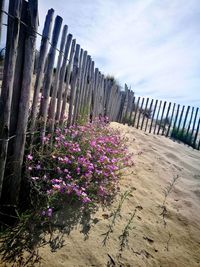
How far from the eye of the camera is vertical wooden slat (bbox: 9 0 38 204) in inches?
84.5

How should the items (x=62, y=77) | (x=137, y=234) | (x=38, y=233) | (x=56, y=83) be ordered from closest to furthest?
(x=38, y=233) → (x=137, y=234) → (x=56, y=83) → (x=62, y=77)

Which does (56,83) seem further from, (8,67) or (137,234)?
(137,234)

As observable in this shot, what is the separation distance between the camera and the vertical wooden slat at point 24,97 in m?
2.15

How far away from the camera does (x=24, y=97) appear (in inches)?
87.4

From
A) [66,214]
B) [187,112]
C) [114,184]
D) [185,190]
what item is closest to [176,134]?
[187,112]

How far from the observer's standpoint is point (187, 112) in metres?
12.5

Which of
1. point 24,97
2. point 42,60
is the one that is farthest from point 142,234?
point 42,60

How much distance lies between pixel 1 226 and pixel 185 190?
3.11 metres

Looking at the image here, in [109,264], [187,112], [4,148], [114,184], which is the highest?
[187,112]

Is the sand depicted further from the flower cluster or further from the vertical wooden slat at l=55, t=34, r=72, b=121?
the vertical wooden slat at l=55, t=34, r=72, b=121

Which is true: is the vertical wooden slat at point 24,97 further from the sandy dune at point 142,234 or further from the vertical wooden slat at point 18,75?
the sandy dune at point 142,234

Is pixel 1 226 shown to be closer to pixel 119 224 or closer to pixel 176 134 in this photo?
pixel 119 224

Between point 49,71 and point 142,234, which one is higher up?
point 49,71

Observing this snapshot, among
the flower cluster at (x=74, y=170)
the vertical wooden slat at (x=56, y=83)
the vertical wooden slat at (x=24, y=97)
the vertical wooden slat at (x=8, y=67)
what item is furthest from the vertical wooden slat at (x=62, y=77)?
the vertical wooden slat at (x=8, y=67)
